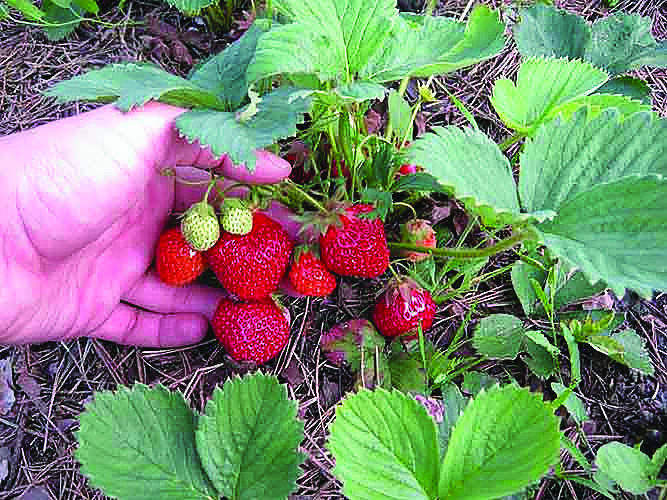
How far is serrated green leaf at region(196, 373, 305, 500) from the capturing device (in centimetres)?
83

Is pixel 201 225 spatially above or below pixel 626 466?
above

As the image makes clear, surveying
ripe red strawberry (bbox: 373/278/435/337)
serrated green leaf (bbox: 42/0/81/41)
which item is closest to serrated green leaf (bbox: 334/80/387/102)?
ripe red strawberry (bbox: 373/278/435/337)

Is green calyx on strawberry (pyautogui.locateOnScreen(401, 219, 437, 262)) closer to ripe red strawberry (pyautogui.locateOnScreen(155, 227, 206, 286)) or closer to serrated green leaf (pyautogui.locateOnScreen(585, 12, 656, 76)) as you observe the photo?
ripe red strawberry (pyautogui.locateOnScreen(155, 227, 206, 286))

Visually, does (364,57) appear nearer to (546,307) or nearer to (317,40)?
(317,40)

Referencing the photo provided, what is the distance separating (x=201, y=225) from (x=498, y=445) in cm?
59

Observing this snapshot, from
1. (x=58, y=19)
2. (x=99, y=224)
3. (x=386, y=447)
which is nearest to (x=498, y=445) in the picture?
(x=386, y=447)

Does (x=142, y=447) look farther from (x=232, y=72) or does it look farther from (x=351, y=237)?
(x=232, y=72)

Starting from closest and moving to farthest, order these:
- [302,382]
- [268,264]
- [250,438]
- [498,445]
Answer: [498,445], [250,438], [268,264], [302,382]

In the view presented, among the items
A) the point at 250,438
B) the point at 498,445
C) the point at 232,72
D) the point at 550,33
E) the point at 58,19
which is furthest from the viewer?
the point at 58,19

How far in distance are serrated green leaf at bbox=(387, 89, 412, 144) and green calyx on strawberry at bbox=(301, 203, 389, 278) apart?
0.16 metres

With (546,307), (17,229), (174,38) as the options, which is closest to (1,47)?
(174,38)

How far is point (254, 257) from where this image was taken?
1.09 metres

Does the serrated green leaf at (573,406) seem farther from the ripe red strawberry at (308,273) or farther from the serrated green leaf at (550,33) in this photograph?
the serrated green leaf at (550,33)

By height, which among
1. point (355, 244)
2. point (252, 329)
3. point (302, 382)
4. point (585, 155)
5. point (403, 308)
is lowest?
point (302, 382)
